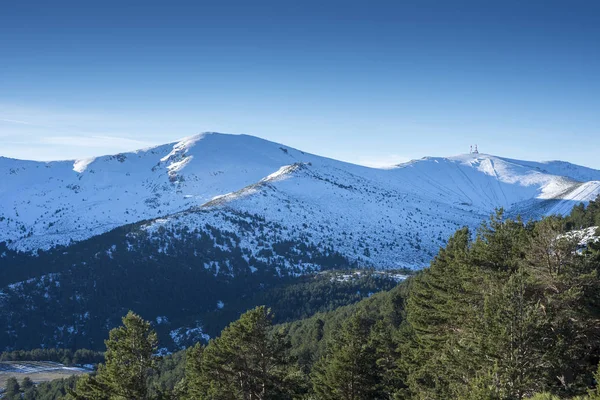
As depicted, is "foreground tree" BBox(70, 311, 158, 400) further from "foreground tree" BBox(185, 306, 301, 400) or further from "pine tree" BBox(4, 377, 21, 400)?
"pine tree" BBox(4, 377, 21, 400)

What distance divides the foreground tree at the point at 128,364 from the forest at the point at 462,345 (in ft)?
0.19

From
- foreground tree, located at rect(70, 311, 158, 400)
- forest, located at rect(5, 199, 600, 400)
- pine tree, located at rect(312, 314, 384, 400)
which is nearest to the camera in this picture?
forest, located at rect(5, 199, 600, 400)

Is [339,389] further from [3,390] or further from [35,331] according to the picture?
[35,331]

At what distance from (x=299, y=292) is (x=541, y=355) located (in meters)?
162

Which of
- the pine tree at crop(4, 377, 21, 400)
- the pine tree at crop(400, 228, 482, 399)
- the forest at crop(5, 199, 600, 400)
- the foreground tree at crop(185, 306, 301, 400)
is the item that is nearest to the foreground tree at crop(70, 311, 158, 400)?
the forest at crop(5, 199, 600, 400)

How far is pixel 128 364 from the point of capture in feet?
89.6

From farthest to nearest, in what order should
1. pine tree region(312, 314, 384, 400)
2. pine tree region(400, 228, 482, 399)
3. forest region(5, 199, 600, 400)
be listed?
pine tree region(312, 314, 384, 400) → pine tree region(400, 228, 482, 399) → forest region(5, 199, 600, 400)

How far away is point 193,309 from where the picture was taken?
200 meters

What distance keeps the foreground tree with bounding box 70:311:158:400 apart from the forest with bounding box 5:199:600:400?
6 centimetres

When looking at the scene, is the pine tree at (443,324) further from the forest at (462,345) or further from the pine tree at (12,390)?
the pine tree at (12,390)

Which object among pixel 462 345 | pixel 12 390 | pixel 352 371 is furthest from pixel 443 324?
pixel 12 390

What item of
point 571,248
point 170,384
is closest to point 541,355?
point 571,248

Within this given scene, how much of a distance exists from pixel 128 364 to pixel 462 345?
18279mm

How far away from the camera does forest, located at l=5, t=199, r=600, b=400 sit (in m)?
20.8
